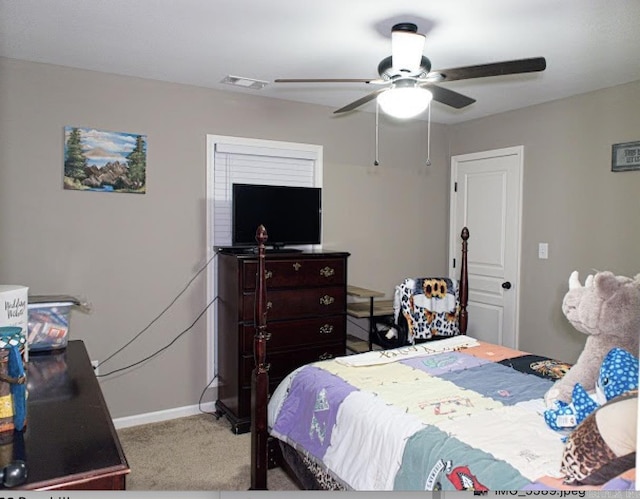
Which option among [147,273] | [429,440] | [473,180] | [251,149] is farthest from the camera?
[473,180]

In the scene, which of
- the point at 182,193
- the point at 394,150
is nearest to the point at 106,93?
the point at 182,193

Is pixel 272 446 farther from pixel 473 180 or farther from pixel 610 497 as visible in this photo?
pixel 473 180

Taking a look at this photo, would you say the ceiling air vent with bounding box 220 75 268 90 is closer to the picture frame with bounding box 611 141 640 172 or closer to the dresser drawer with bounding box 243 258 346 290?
the dresser drawer with bounding box 243 258 346 290

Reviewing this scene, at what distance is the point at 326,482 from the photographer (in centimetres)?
164

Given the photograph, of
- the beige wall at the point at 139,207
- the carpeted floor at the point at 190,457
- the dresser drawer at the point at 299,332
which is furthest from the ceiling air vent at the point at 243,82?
the carpeted floor at the point at 190,457

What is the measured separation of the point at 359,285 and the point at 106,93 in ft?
6.97

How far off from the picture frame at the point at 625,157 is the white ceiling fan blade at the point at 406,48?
1.07 metres

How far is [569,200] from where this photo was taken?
8.09 feet

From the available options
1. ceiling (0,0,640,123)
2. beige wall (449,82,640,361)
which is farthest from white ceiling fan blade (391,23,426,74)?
beige wall (449,82,640,361)

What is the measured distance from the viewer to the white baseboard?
2.75 meters

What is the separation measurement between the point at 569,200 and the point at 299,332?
1.68 meters

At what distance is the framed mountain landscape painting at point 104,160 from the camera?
2.53 metres

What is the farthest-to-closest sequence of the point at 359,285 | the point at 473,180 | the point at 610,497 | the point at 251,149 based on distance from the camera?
1. the point at 359,285
2. the point at 473,180
3. the point at 251,149
4. the point at 610,497

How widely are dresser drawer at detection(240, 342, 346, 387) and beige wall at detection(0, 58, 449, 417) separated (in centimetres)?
43
